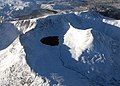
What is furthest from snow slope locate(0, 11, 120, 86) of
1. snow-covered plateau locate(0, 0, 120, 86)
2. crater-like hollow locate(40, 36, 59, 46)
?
crater-like hollow locate(40, 36, 59, 46)

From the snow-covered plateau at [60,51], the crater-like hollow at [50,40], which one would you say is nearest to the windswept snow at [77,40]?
the snow-covered plateau at [60,51]

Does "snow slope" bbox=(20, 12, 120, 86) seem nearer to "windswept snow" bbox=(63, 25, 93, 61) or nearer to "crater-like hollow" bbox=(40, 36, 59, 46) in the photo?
"windswept snow" bbox=(63, 25, 93, 61)

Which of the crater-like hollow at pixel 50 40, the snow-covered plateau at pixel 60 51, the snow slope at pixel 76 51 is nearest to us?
the snow-covered plateau at pixel 60 51

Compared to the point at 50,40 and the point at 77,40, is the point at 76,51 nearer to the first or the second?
the point at 77,40

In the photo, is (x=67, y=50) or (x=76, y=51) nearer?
(x=76, y=51)

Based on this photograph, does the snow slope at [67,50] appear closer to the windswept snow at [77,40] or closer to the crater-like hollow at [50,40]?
the windswept snow at [77,40]

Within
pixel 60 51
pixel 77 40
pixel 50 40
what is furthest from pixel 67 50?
pixel 50 40

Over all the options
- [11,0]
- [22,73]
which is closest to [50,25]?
[22,73]

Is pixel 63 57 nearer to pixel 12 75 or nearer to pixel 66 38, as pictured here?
pixel 66 38
